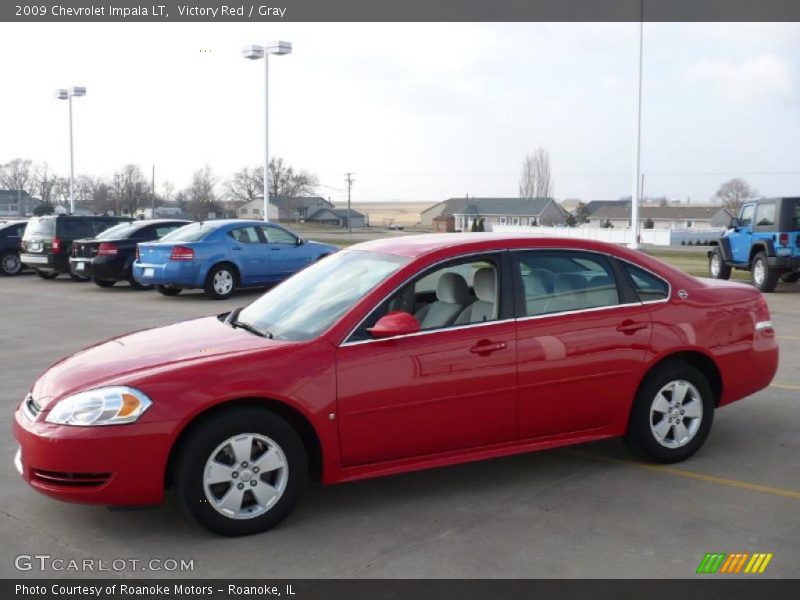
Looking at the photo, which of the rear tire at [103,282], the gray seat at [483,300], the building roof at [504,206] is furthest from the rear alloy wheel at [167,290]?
the building roof at [504,206]

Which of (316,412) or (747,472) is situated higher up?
(316,412)

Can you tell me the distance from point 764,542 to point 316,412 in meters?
2.38

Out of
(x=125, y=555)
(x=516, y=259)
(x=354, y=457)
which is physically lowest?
(x=125, y=555)

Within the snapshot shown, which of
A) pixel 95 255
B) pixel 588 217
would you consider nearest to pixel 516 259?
pixel 95 255

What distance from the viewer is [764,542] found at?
434 cm

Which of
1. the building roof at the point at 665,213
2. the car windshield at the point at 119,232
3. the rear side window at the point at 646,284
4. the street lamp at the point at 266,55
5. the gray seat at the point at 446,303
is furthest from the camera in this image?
the building roof at the point at 665,213

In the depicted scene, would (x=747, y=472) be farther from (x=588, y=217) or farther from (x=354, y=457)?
(x=588, y=217)

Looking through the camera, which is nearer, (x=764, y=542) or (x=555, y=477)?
(x=764, y=542)

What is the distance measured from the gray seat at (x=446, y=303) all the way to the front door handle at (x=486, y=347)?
24 centimetres

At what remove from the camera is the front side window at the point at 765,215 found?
17344 millimetres

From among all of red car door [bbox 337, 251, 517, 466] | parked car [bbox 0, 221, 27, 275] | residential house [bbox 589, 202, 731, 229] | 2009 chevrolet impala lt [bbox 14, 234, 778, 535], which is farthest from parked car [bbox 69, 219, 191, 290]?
residential house [bbox 589, 202, 731, 229]

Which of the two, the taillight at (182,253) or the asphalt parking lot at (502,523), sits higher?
the taillight at (182,253)
